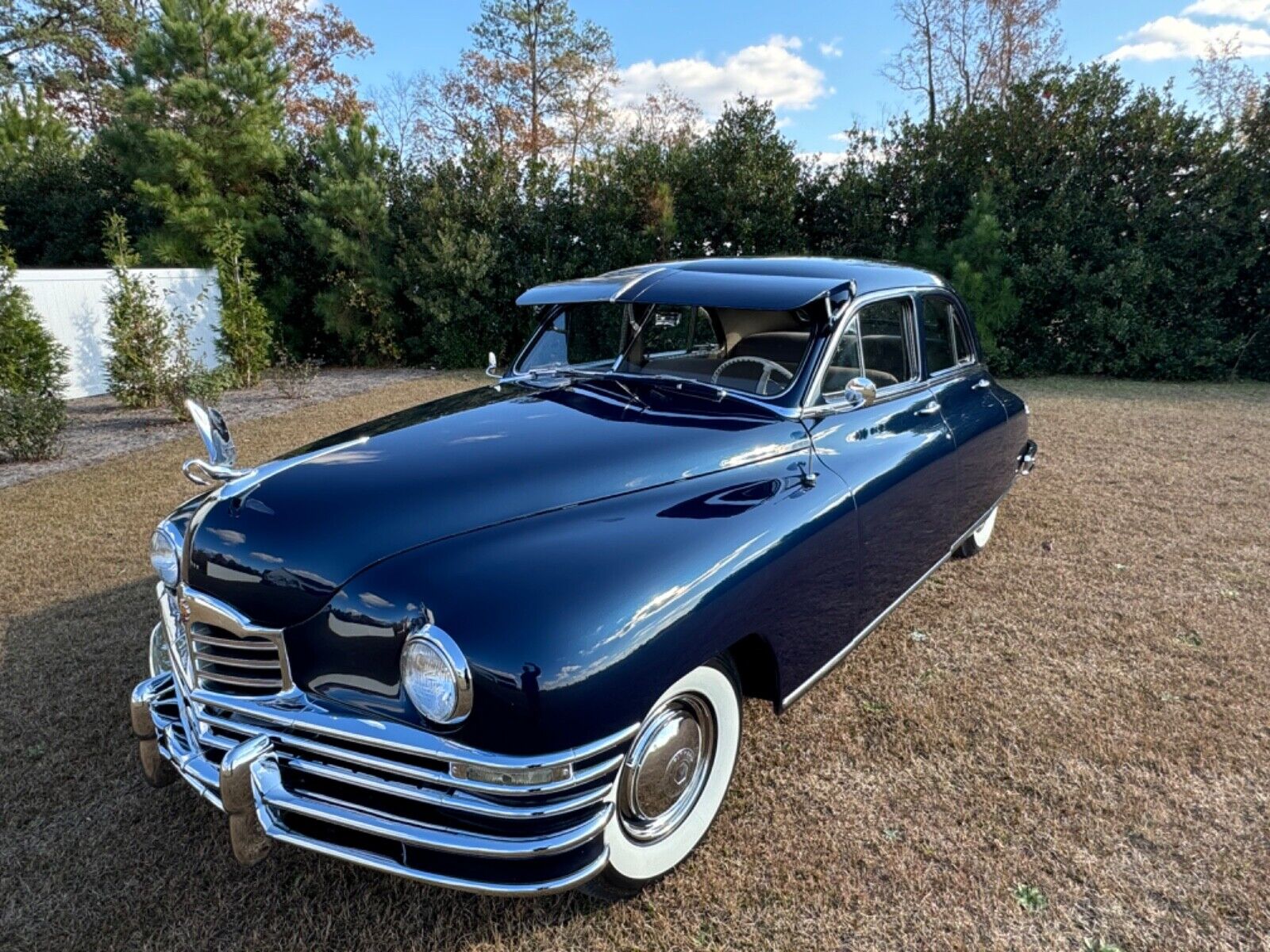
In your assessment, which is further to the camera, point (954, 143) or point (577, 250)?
point (577, 250)

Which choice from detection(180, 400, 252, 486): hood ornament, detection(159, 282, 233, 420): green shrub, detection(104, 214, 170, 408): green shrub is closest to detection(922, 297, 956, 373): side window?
detection(180, 400, 252, 486): hood ornament

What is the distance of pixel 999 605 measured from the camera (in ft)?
13.1

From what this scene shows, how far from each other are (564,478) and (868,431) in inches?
54.8

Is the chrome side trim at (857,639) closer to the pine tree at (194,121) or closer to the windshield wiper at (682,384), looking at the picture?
the windshield wiper at (682,384)

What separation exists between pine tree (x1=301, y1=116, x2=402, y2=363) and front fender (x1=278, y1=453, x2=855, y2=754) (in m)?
12.3

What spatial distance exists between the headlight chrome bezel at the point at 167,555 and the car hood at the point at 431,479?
0.44ft

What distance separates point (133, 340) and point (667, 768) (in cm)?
950

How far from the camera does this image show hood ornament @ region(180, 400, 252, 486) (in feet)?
7.81

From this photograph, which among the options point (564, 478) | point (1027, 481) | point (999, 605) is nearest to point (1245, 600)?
point (999, 605)

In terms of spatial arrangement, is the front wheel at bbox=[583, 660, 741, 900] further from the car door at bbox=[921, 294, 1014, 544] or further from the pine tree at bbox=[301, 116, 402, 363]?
the pine tree at bbox=[301, 116, 402, 363]

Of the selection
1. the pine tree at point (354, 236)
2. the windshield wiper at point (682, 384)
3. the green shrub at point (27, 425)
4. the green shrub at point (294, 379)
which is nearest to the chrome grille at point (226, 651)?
the windshield wiper at point (682, 384)

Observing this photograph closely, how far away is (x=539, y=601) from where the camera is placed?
1.82m

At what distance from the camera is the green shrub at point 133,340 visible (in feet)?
29.3

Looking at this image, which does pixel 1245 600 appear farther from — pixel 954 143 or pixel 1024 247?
pixel 954 143
